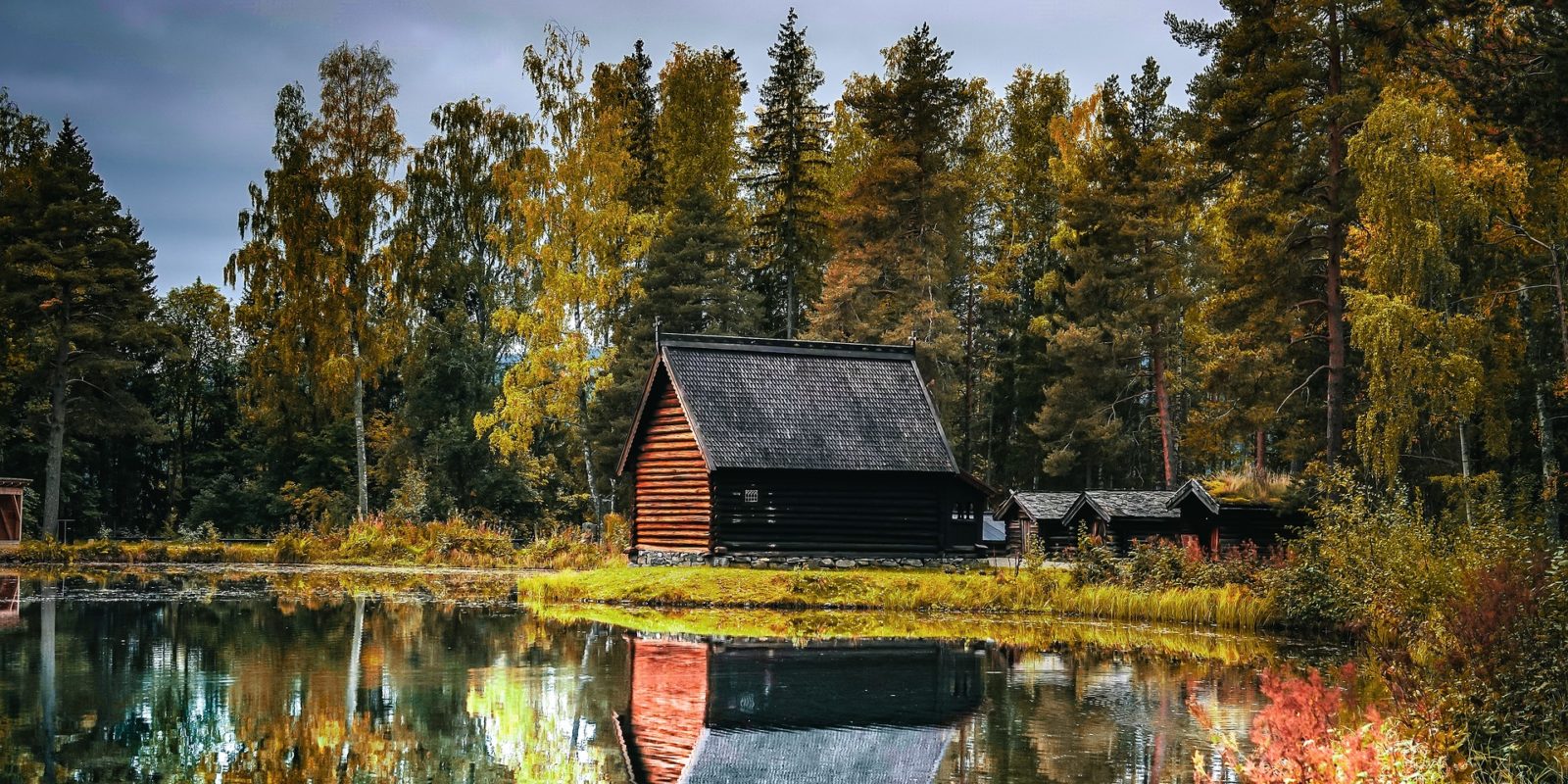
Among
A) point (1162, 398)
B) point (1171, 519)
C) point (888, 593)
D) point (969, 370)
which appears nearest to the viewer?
point (888, 593)

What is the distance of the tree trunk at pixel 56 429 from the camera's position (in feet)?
173

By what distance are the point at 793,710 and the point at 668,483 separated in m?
24.6

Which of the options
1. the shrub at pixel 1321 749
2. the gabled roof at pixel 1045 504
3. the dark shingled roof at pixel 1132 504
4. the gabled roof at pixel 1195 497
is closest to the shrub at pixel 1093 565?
the gabled roof at pixel 1195 497

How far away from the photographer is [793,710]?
17.5 m

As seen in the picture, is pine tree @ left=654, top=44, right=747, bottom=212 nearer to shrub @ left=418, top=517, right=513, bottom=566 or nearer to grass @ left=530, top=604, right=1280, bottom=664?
shrub @ left=418, top=517, right=513, bottom=566

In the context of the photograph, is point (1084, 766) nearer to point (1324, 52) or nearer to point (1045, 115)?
point (1324, 52)

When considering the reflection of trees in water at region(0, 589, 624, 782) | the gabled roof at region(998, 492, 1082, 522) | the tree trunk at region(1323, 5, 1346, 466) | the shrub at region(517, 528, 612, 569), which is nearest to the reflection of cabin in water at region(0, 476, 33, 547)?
the shrub at region(517, 528, 612, 569)

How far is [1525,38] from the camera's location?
15891 millimetres

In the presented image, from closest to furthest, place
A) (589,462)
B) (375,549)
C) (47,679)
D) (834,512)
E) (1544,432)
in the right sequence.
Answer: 1. (47,679)
2. (1544,432)
3. (834,512)
4. (375,549)
5. (589,462)

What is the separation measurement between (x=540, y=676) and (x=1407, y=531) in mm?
14465

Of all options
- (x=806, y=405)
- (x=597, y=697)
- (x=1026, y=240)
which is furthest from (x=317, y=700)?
(x=1026, y=240)

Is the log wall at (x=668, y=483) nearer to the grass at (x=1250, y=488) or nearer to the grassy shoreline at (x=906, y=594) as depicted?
the grassy shoreline at (x=906, y=594)

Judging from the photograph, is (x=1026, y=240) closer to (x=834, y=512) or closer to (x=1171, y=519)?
(x=1171, y=519)

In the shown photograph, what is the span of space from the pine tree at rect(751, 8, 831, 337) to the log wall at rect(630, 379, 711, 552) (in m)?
15.3
